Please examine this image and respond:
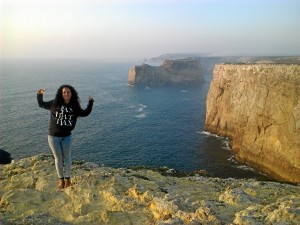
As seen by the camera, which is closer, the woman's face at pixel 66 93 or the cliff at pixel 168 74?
the woman's face at pixel 66 93

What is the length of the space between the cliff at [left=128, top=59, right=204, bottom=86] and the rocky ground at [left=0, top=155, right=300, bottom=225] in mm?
131850

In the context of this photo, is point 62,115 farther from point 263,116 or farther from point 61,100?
point 263,116

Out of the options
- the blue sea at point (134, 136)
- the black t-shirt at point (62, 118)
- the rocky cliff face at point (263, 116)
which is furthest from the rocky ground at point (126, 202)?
the blue sea at point (134, 136)

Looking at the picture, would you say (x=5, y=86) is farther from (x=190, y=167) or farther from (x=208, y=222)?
(x=208, y=222)

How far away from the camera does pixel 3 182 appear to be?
14906 millimetres

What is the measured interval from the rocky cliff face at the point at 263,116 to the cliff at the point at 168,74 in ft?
273

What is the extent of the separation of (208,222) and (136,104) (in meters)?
89.9

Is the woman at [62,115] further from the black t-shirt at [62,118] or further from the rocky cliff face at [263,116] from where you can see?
the rocky cliff face at [263,116]

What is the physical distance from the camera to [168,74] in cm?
15512

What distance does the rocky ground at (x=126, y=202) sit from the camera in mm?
10492

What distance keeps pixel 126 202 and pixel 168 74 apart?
14514cm

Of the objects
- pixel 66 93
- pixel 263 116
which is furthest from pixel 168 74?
pixel 66 93

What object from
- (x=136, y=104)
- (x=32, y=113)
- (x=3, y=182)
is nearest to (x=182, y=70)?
(x=136, y=104)

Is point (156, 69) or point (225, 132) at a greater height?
point (156, 69)
